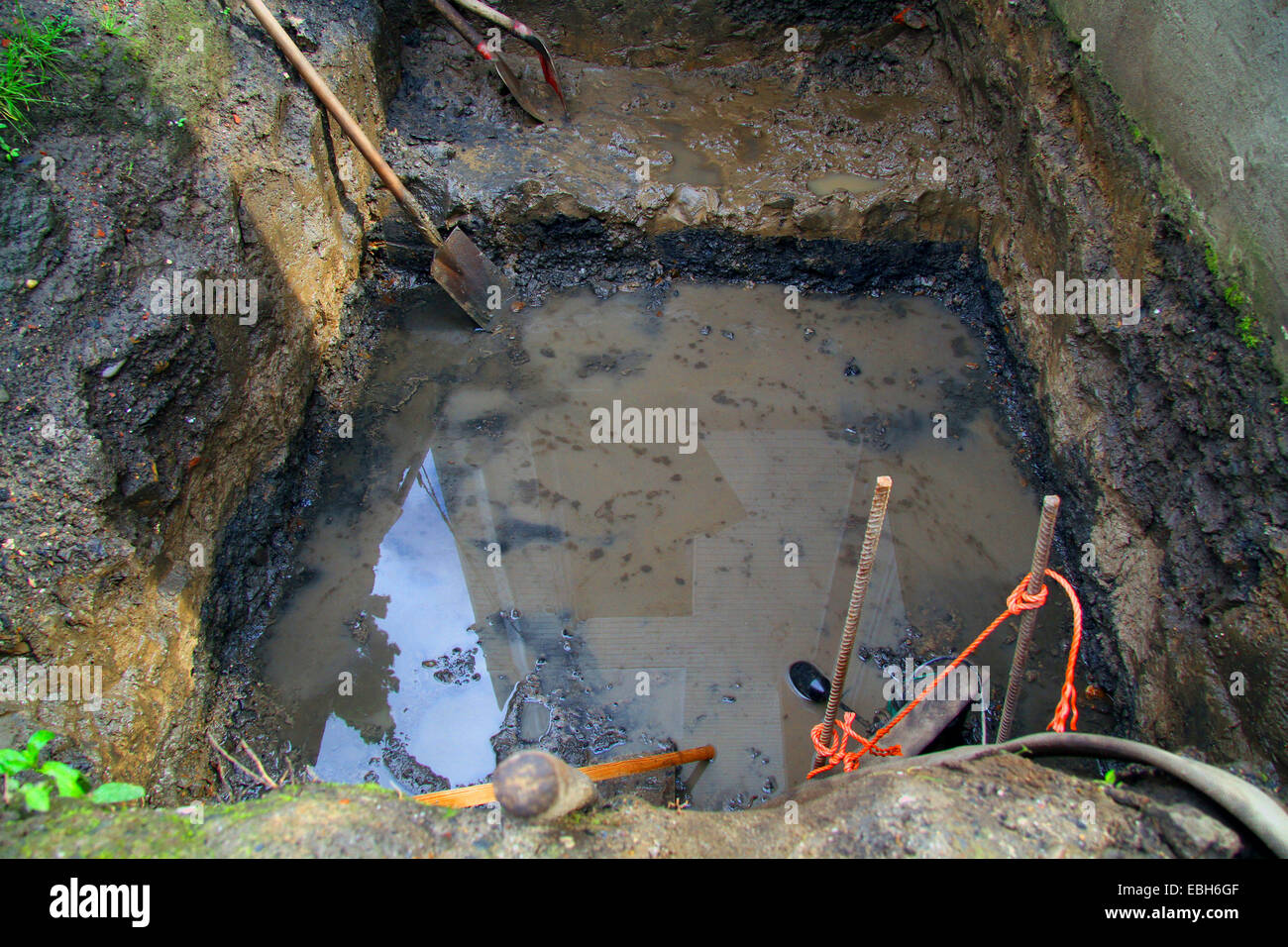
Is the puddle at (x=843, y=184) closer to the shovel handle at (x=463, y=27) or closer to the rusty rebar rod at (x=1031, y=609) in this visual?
the shovel handle at (x=463, y=27)

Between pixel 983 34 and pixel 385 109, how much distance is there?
3278 mm

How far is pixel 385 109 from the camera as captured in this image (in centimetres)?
423

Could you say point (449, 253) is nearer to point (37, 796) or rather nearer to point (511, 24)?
point (511, 24)

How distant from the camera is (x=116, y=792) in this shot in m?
1.70

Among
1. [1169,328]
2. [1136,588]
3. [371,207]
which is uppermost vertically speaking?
[371,207]

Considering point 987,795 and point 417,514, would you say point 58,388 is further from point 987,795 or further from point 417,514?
point 987,795

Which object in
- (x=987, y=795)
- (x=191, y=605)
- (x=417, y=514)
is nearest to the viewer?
(x=987, y=795)

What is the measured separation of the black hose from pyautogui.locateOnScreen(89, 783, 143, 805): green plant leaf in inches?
74.2

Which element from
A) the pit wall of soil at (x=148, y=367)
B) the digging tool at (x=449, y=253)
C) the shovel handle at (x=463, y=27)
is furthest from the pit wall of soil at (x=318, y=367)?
the shovel handle at (x=463, y=27)

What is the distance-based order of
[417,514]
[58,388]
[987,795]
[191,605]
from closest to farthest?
[987,795], [58,388], [191,605], [417,514]

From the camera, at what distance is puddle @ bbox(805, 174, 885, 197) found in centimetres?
411

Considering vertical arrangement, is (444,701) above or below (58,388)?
below

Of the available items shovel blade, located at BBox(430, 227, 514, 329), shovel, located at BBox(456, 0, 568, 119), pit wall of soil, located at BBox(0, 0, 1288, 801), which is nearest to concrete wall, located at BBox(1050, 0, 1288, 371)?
pit wall of soil, located at BBox(0, 0, 1288, 801)

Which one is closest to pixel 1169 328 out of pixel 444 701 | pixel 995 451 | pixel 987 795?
pixel 995 451
